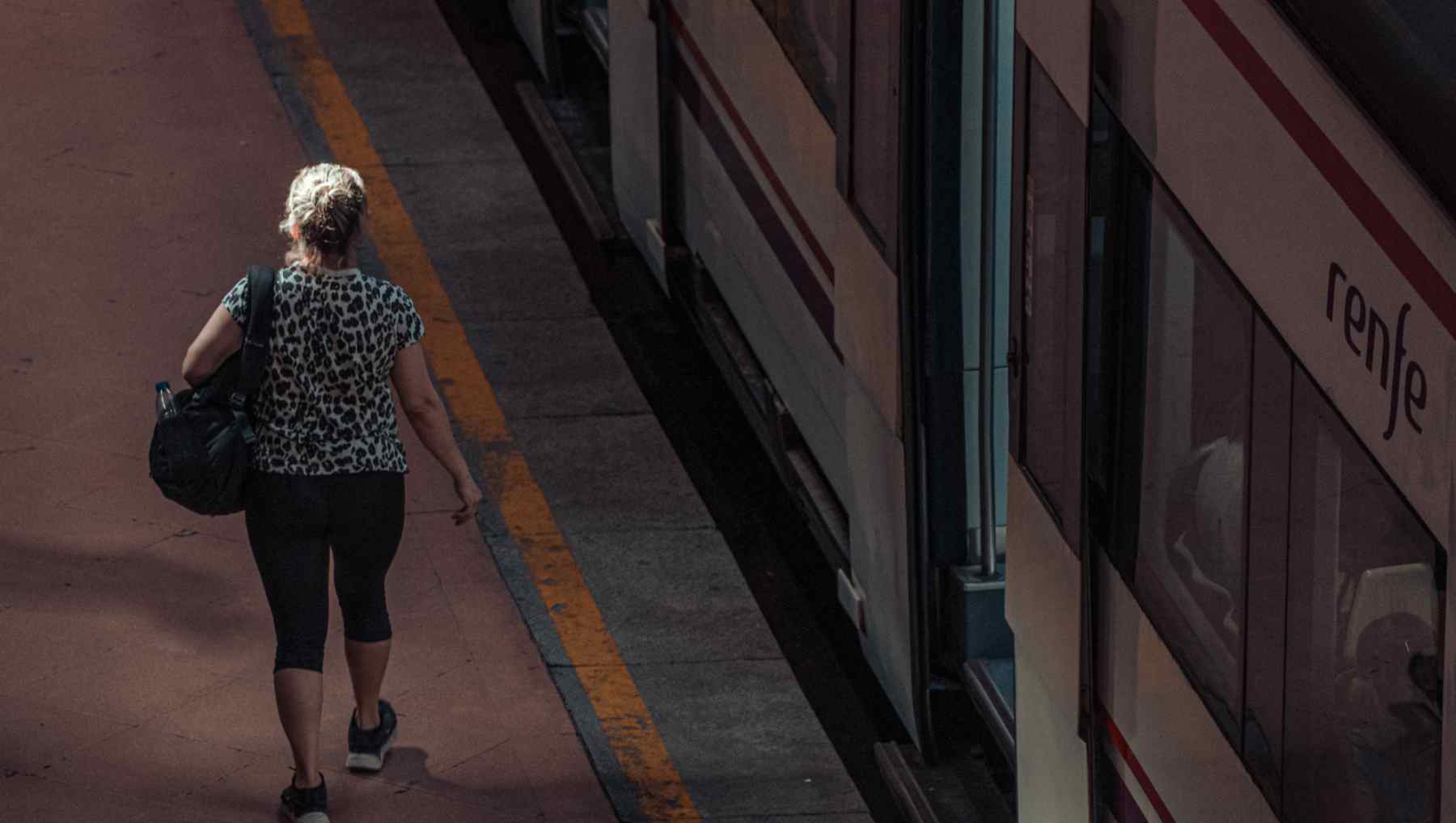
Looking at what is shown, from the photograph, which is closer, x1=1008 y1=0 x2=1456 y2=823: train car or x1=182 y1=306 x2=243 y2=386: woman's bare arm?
x1=1008 y1=0 x2=1456 y2=823: train car

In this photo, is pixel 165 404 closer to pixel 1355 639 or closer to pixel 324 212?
pixel 324 212

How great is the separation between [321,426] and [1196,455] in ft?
8.45

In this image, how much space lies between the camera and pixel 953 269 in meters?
5.81

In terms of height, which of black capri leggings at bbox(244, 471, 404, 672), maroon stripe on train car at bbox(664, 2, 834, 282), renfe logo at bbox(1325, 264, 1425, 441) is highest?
renfe logo at bbox(1325, 264, 1425, 441)

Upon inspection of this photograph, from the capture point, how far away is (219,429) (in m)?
5.97

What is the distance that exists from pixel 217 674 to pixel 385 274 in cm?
297

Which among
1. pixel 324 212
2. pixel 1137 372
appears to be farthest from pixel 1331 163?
pixel 324 212

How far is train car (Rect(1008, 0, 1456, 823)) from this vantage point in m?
3.36

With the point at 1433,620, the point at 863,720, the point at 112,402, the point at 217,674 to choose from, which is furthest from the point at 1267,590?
the point at 112,402

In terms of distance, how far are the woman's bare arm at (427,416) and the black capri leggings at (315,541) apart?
0.41 feet

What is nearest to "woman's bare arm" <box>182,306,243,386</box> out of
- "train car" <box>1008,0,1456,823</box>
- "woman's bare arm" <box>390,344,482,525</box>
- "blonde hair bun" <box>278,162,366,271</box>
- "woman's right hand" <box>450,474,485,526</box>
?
"blonde hair bun" <box>278,162,366,271</box>

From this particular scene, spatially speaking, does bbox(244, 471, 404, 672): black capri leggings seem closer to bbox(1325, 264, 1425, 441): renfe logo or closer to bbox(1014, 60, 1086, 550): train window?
bbox(1014, 60, 1086, 550): train window

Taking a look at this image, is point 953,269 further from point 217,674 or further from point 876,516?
point 217,674

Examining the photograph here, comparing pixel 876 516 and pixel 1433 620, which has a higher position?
pixel 1433 620
